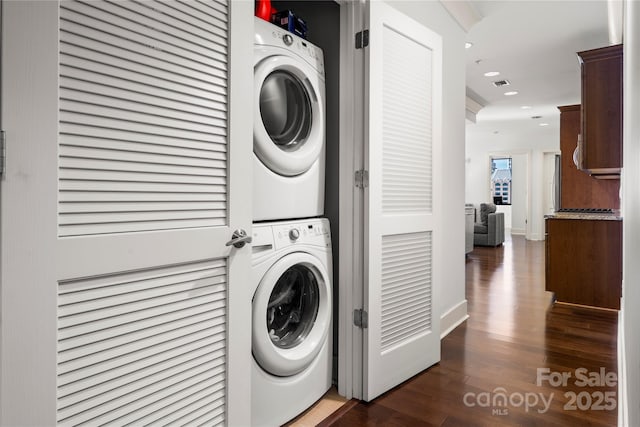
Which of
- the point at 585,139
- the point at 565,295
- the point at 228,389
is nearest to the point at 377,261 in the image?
the point at 228,389

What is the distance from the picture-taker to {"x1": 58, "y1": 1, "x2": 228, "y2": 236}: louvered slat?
981mm

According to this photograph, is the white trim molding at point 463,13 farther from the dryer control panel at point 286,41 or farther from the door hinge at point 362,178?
the door hinge at point 362,178

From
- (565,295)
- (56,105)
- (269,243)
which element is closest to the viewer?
(56,105)

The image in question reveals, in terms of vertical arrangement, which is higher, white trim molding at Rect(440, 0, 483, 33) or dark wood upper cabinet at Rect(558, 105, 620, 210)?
white trim molding at Rect(440, 0, 483, 33)

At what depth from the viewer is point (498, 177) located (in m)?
11.3

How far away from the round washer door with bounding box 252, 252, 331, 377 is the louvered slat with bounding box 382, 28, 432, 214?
1.71 ft

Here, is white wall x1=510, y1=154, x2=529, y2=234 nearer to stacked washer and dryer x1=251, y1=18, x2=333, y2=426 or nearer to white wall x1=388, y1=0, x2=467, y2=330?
white wall x1=388, y1=0, x2=467, y2=330

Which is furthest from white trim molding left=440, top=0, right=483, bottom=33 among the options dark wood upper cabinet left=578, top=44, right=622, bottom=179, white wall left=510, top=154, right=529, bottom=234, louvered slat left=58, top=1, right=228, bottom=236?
white wall left=510, top=154, right=529, bottom=234

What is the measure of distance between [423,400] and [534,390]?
0.61 meters

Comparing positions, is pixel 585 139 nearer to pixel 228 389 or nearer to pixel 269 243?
pixel 269 243

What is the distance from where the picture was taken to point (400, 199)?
2164 millimetres

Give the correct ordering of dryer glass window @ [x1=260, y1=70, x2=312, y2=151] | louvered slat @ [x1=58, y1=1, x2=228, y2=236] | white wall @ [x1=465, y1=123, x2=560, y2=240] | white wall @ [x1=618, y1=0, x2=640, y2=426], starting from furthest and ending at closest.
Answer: white wall @ [x1=465, y1=123, x2=560, y2=240]
dryer glass window @ [x1=260, y1=70, x2=312, y2=151]
louvered slat @ [x1=58, y1=1, x2=228, y2=236]
white wall @ [x1=618, y1=0, x2=640, y2=426]

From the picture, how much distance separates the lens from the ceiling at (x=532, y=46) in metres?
3.38

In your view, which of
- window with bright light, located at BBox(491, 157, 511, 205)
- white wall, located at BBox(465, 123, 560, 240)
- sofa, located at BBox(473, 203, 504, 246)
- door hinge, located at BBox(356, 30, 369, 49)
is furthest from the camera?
window with bright light, located at BBox(491, 157, 511, 205)
